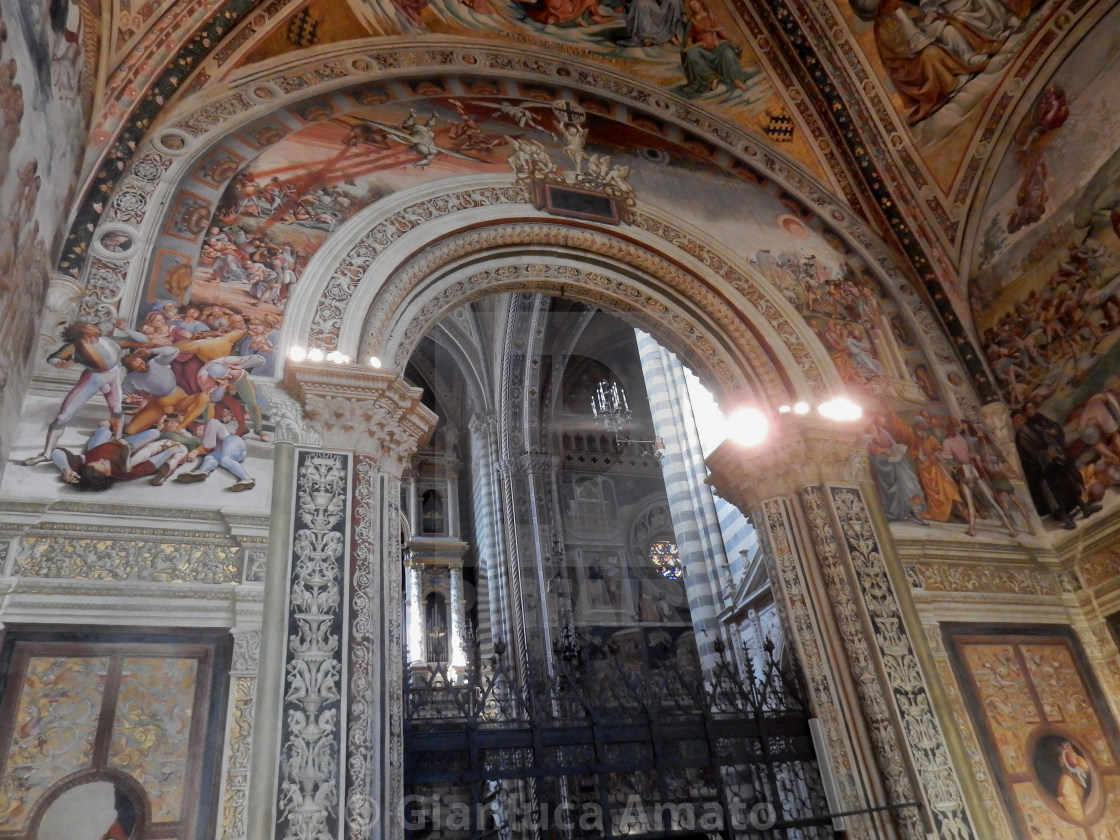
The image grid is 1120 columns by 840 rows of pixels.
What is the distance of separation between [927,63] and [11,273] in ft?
29.6

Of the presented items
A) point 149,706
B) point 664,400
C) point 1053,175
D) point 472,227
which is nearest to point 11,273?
point 149,706

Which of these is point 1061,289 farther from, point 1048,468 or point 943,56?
point 943,56

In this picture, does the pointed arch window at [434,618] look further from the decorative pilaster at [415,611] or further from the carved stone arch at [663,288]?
the carved stone arch at [663,288]

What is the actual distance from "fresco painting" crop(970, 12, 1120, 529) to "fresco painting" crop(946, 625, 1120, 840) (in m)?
1.49

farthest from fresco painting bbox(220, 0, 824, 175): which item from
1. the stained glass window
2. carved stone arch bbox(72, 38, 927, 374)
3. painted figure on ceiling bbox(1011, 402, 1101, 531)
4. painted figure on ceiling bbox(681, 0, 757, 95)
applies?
the stained glass window

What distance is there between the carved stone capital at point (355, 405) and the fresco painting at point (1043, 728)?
4.97m

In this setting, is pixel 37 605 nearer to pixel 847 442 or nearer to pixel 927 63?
pixel 847 442

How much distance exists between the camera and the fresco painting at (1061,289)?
7656 millimetres

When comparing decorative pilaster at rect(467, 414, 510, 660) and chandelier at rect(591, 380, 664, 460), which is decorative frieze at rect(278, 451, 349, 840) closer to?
decorative pilaster at rect(467, 414, 510, 660)

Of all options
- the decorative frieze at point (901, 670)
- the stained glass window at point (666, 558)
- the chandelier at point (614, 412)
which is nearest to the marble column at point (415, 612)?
the stained glass window at point (666, 558)

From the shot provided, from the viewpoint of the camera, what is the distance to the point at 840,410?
766 centimetres

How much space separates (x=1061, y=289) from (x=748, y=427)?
3575mm

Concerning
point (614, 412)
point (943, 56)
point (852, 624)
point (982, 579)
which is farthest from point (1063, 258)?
point (614, 412)

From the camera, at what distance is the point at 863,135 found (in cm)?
941
